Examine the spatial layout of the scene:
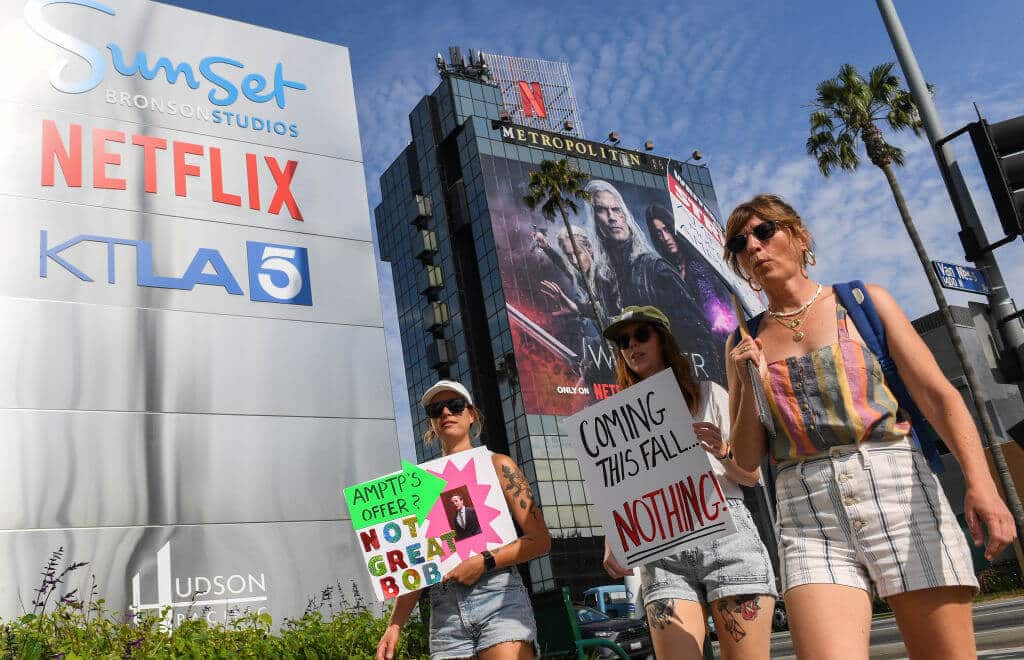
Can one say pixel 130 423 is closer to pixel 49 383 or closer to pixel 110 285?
pixel 49 383

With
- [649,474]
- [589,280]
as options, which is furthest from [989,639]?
[589,280]

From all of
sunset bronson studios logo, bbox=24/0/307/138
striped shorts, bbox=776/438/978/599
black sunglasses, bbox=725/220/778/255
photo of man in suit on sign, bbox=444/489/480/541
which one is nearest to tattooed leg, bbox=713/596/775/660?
striped shorts, bbox=776/438/978/599

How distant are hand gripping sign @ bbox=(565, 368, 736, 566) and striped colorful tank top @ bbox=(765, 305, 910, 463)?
0.75 m

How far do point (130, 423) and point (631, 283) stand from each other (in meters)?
50.1

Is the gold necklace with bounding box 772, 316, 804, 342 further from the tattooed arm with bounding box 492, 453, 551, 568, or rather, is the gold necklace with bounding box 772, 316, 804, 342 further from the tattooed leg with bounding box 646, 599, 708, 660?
the tattooed arm with bounding box 492, 453, 551, 568

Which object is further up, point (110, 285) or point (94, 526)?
point (110, 285)

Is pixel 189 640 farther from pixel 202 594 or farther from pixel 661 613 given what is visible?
pixel 661 613

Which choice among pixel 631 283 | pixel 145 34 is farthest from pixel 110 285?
pixel 631 283

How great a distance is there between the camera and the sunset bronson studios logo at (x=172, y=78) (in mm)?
11133

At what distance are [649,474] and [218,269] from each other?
8.22 meters

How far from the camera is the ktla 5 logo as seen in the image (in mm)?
10109

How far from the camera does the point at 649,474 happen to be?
4016 mm

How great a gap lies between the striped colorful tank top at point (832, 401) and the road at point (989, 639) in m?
8.06

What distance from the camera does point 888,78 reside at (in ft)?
82.1
